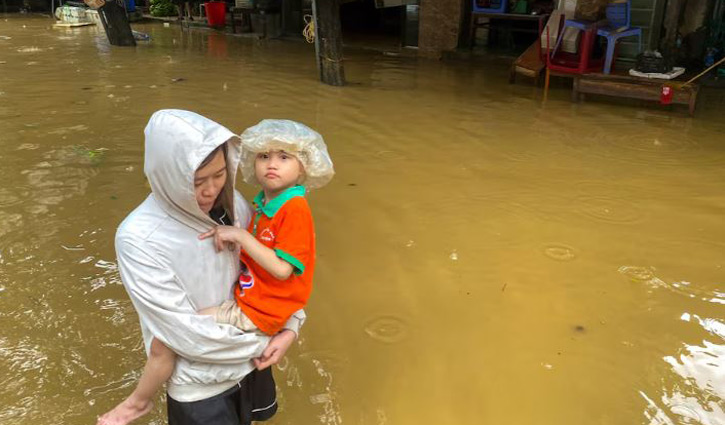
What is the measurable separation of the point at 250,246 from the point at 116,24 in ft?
43.1

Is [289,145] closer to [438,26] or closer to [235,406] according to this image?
[235,406]

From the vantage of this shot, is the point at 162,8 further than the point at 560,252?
Yes

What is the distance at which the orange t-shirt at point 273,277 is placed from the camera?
163 cm

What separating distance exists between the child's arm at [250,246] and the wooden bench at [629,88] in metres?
6.87

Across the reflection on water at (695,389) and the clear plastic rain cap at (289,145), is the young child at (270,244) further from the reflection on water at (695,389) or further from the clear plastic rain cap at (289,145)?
the reflection on water at (695,389)

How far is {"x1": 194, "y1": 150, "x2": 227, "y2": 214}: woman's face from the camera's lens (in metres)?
1.50

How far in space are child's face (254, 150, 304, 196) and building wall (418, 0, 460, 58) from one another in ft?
35.0

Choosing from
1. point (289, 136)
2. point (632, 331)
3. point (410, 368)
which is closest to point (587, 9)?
point (632, 331)

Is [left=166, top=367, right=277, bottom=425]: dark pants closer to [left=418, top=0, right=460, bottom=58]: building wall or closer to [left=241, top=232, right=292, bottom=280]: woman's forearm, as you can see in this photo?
[left=241, top=232, right=292, bottom=280]: woman's forearm

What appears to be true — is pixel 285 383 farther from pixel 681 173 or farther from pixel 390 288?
pixel 681 173

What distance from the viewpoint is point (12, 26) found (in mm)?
16734

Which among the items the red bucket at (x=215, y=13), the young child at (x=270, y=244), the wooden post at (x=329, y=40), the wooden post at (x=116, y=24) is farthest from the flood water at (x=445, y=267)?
the red bucket at (x=215, y=13)

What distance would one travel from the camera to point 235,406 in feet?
5.80

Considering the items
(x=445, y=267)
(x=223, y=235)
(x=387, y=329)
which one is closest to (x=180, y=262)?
(x=223, y=235)
